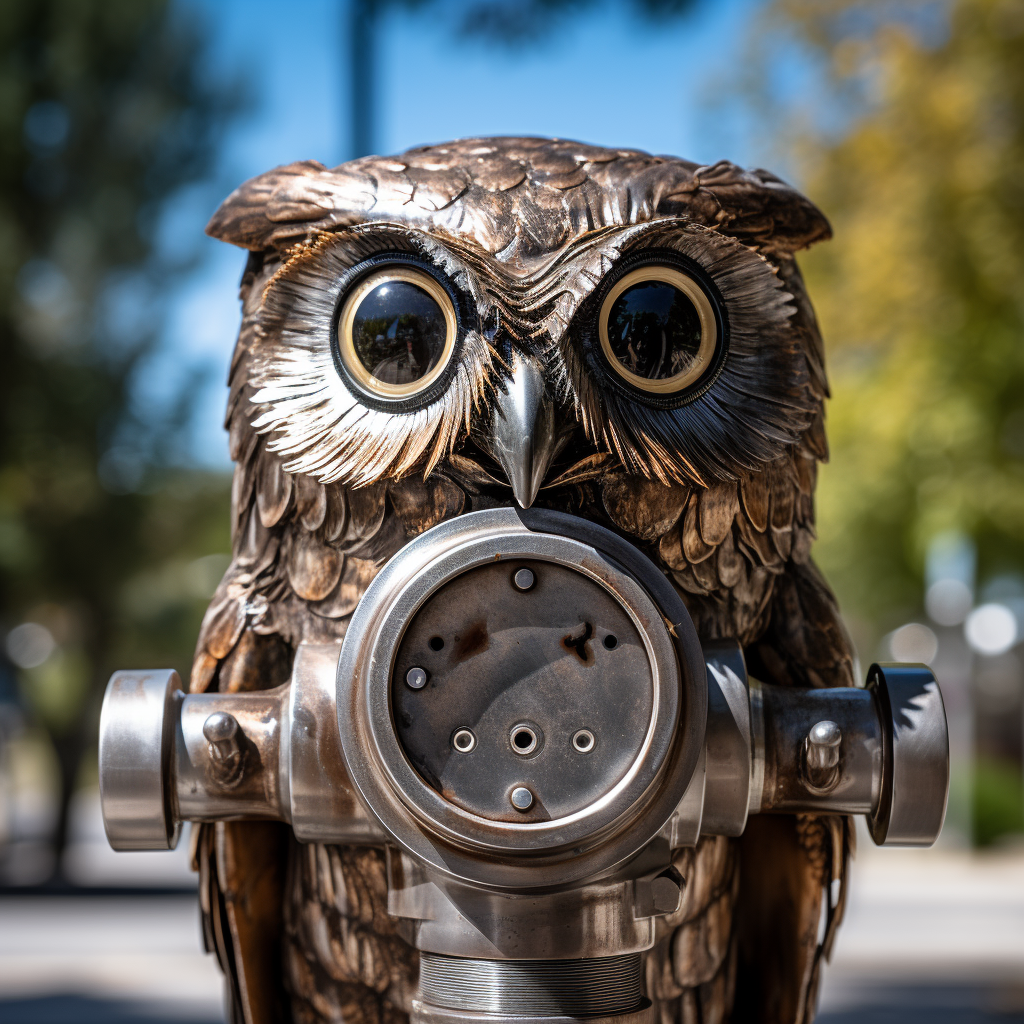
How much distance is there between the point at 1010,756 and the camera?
1165cm

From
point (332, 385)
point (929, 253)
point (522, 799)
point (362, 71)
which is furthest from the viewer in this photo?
point (929, 253)

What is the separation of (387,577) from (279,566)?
0.25 metres

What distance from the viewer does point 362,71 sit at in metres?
3.80

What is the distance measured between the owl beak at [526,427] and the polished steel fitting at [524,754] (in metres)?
0.04

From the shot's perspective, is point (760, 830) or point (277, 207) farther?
point (760, 830)

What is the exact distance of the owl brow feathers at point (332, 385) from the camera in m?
1.09

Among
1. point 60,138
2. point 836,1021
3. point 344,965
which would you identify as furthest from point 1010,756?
point 344,965

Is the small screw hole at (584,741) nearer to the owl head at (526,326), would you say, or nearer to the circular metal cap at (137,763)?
the owl head at (526,326)

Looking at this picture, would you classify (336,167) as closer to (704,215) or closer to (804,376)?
(704,215)

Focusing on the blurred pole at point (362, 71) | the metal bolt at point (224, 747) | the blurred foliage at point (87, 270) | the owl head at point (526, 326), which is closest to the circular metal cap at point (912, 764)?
the owl head at point (526, 326)

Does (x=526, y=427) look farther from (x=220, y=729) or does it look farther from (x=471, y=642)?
(x=220, y=729)

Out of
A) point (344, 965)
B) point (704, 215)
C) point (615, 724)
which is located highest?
point (704, 215)

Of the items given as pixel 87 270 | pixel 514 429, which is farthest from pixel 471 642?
pixel 87 270

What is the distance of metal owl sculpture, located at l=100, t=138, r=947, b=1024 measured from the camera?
106 cm
